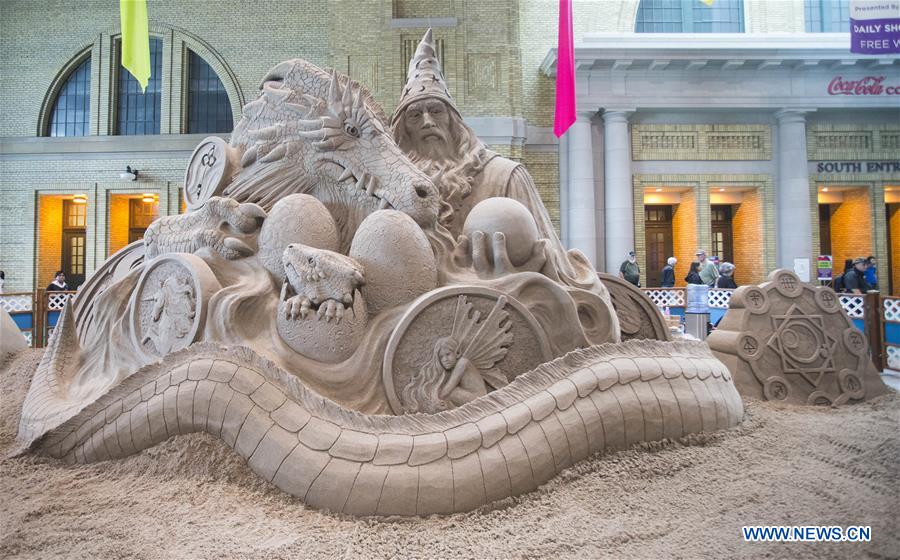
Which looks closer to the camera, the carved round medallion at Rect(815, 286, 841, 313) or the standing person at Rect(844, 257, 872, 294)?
the carved round medallion at Rect(815, 286, 841, 313)

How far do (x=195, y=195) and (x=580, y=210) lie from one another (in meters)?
9.21

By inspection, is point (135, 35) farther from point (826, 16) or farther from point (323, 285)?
point (826, 16)

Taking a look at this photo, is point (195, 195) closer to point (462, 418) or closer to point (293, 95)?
point (293, 95)

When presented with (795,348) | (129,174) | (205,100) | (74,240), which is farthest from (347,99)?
(74,240)

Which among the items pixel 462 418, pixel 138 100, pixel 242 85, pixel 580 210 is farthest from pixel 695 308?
pixel 138 100

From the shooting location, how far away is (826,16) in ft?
37.6

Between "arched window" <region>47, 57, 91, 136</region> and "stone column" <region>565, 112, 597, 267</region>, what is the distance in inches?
482

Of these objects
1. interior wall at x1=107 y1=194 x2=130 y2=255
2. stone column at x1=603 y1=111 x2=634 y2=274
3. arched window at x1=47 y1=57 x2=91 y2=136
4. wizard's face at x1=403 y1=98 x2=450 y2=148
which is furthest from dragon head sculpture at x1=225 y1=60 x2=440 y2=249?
arched window at x1=47 y1=57 x2=91 y2=136

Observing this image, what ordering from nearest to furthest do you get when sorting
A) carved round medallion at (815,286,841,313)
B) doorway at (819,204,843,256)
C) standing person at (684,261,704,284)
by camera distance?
1. carved round medallion at (815,286,841,313)
2. standing person at (684,261,704,284)
3. doorway at (819,204,843,256)

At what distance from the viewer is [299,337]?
2436 millimetres

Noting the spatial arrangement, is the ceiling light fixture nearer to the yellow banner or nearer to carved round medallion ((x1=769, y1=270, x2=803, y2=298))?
the yellow banner

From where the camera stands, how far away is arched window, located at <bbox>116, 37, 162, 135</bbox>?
512 inches

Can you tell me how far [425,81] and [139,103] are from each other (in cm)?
1277

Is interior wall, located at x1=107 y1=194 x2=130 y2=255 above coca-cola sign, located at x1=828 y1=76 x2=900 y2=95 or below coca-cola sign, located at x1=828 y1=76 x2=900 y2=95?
below
